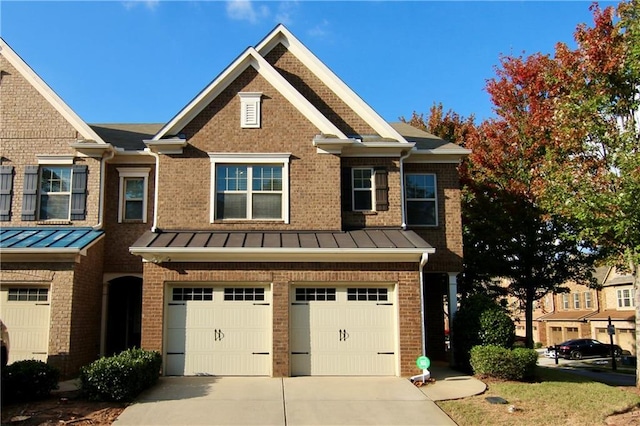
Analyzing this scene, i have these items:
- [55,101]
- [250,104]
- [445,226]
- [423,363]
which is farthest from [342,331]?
[55,101]

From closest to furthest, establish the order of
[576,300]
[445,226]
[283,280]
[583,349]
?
[283,280]
[445,226]
[583,349]
[576,300]

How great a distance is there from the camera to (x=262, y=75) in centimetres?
1566

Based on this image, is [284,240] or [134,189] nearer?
[284,240]

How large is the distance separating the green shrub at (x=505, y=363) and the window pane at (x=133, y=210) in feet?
34.7

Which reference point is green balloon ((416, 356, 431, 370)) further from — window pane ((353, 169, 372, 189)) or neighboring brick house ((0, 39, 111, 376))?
neighboring brick house ((0, 39, 111, 376))

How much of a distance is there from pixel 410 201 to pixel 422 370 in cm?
559

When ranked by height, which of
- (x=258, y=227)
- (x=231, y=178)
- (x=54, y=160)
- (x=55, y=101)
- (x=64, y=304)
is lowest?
(x=64, y=304)

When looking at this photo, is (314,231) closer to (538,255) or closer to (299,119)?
(299,119)

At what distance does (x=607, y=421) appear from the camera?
9852 mm

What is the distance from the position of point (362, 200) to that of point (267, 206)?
113 inches

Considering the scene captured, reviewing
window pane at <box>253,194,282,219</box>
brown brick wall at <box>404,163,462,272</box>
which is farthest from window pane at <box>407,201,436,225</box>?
window pane at <box>253,194,282,219</box>

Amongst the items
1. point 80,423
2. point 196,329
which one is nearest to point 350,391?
point 196,329

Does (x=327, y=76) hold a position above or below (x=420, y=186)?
above

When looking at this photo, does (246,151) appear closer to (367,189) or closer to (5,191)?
(367,189)
